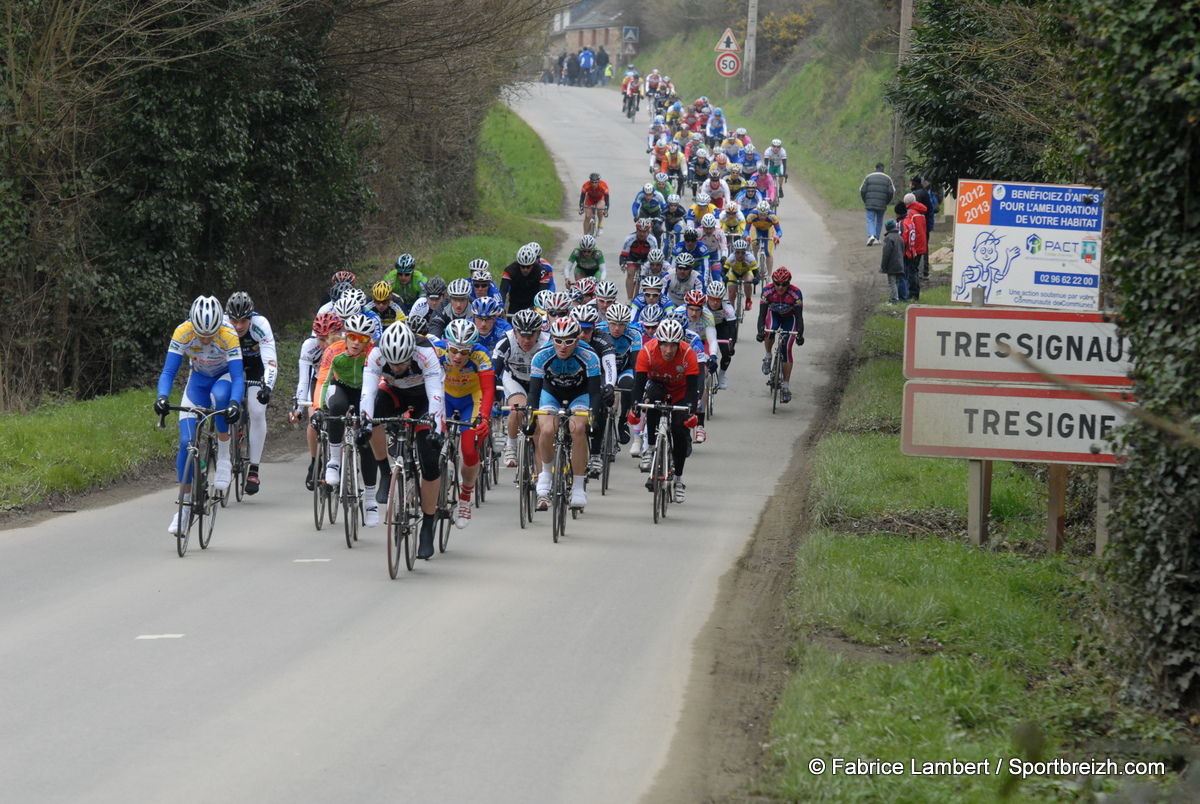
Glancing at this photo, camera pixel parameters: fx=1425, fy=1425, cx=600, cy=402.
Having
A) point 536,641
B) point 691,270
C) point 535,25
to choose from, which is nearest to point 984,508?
point 536,641

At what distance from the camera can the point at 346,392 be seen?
41.9 feet

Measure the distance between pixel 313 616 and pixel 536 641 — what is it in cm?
158

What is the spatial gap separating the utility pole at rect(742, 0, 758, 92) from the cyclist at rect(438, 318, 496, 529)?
5403 cm

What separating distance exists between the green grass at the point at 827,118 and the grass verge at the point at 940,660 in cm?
3359

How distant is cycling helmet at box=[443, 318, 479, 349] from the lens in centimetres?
1279

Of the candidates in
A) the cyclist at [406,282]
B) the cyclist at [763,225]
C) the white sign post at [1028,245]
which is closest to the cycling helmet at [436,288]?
the cyclist at [406,282]

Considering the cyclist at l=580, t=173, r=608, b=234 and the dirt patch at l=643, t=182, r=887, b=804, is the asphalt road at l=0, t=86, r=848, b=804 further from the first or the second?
the cyclist at l=580, t=173, r=608, b=234

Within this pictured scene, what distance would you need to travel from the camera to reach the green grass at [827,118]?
51.9 meters

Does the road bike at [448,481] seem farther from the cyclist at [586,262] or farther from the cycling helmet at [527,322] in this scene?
the cyclist at [586,262]

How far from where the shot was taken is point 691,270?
21.4 meters

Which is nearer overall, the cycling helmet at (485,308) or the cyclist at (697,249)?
the cycling helmet at (485,308)

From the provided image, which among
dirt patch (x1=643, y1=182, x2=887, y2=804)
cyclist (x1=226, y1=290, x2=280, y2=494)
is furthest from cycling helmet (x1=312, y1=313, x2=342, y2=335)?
dirt patch (x1=643, y1=182, x2=887, y2=804)

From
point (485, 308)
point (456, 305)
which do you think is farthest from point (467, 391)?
point (456, 305)

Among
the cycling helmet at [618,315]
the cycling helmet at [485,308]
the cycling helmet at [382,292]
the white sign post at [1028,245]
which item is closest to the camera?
the white sign post at [1028,245]
